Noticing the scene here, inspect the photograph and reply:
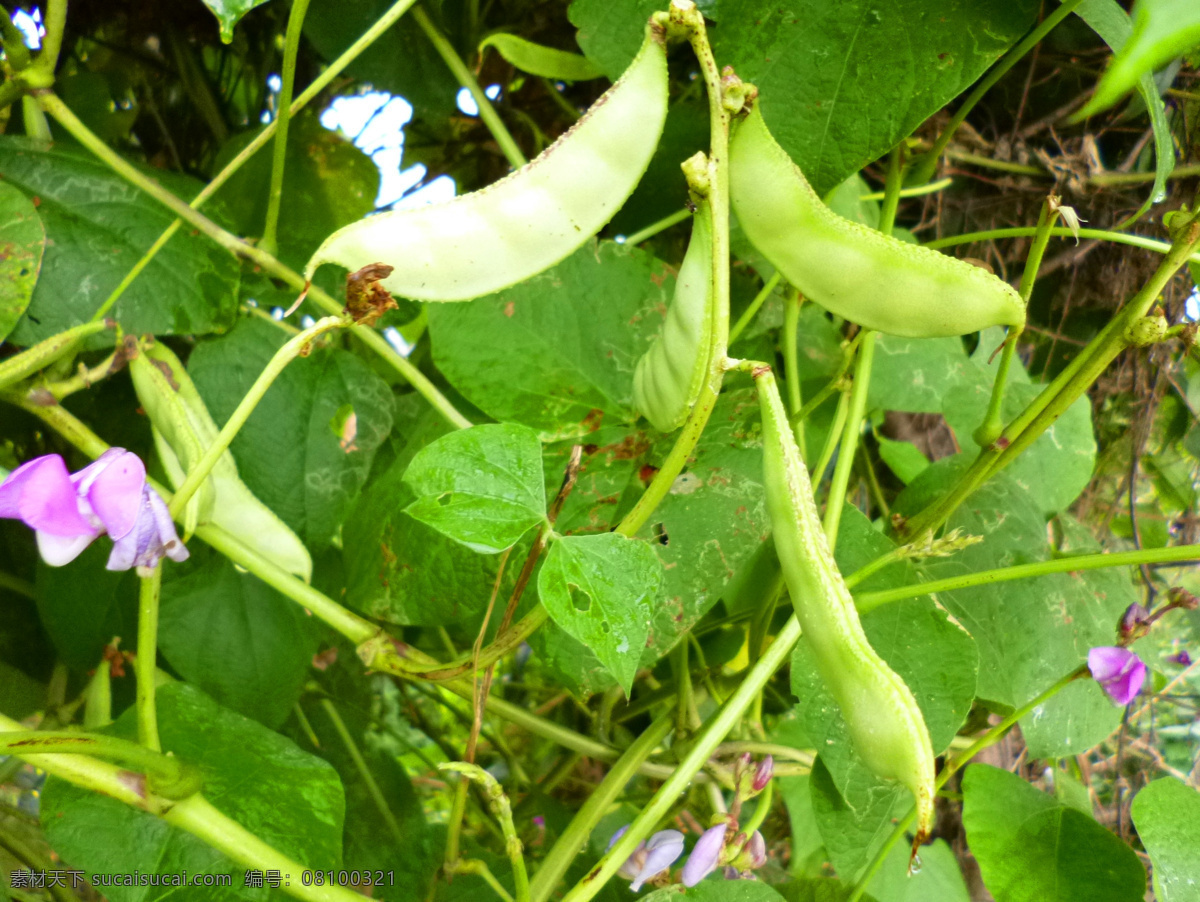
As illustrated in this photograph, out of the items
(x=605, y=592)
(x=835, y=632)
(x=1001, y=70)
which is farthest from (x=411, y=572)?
(x=1001, y=70)

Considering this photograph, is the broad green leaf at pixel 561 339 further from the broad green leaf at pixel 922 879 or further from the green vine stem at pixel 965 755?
the broad green leaf at pixel 922 879

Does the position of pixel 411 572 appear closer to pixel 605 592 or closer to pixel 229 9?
pixel 605 592

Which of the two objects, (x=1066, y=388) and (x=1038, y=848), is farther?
(x=1038, y=848)

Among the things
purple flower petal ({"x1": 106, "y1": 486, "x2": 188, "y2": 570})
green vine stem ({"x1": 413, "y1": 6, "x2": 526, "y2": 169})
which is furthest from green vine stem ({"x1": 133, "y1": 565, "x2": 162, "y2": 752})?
green vine stem ({"x1": 413, "y1": 6, "x2": 526, "y2": 169})

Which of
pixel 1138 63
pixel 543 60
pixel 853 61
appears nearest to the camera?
pixel 1138 63

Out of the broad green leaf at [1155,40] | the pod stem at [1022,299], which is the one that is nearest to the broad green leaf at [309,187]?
the pod stem at [1022,299]

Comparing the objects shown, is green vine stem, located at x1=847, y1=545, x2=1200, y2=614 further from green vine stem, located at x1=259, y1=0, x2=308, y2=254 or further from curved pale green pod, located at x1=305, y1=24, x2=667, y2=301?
green vine stem, located at x1=259, y1=0, x2=308, y2=254
